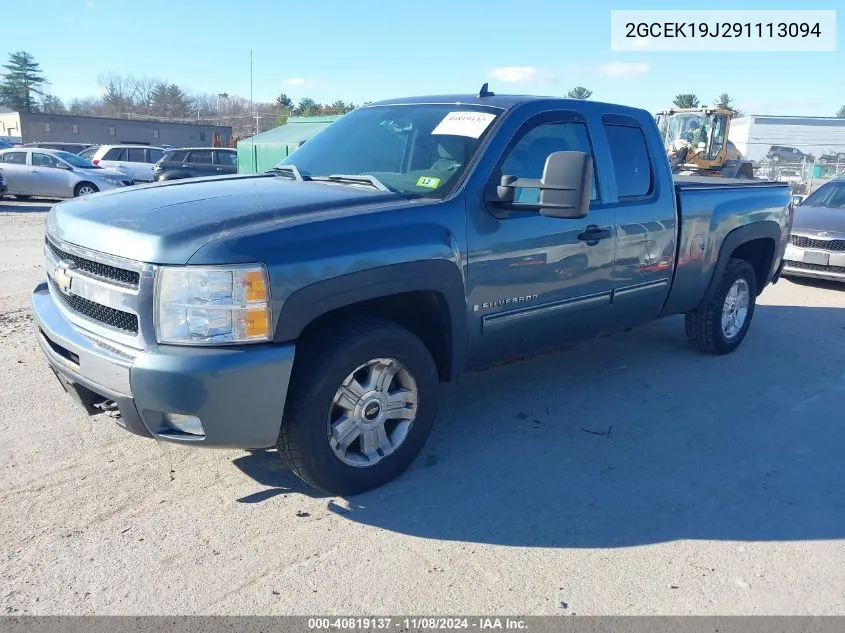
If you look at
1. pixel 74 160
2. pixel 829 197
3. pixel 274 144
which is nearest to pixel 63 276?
pixel 829 197

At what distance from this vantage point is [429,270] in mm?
3398

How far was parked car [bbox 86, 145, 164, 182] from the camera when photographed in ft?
69.4

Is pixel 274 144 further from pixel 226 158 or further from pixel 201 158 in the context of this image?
pixel 226 158

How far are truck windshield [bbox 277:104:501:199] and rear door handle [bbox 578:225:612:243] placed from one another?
2.96ft

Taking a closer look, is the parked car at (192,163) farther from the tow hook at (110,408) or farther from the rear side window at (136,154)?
the tow hook at (110,408)

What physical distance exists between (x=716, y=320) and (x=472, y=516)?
3500mm

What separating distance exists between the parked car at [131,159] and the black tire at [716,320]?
61.5 ft

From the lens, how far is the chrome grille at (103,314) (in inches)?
116

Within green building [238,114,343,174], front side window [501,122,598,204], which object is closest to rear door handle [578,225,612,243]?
front side window [501,122,598,204]

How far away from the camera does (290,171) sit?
169 inches

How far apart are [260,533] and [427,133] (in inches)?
95.4

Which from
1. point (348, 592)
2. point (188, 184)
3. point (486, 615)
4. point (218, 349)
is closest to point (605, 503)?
point (486, 615)

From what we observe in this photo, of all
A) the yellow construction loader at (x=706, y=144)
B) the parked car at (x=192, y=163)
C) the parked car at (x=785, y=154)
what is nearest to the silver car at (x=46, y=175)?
the parked car at (x=192, y=163)

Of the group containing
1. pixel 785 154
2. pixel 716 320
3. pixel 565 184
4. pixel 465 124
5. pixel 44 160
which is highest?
pixel 785 154
